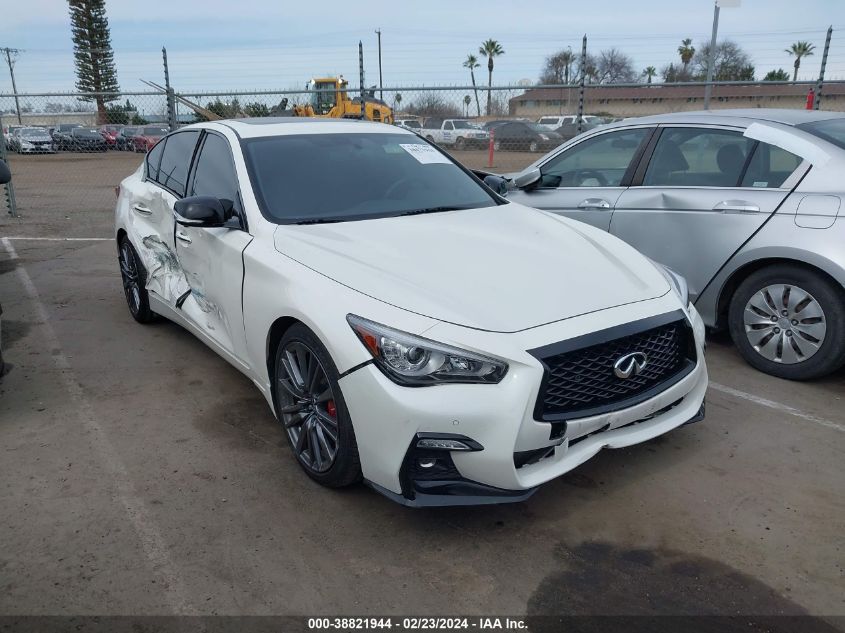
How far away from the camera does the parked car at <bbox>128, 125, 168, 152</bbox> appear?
25.6 meters

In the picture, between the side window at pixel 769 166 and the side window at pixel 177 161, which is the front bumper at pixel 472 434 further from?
the side window at pixel 177 161

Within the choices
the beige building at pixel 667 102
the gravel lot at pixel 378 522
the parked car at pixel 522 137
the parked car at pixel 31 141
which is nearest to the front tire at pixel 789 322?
the gravel lot at pixel 378 522

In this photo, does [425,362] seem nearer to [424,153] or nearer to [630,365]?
[630,365]

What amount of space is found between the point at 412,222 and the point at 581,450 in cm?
150

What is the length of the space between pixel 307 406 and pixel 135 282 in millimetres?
3015

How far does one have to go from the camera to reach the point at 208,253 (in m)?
3.91

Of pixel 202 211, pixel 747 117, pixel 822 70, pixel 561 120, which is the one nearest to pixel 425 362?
pixel 202 211

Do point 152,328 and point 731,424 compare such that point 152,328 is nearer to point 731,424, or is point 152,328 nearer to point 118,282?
point 118,282

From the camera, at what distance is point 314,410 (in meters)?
3.07

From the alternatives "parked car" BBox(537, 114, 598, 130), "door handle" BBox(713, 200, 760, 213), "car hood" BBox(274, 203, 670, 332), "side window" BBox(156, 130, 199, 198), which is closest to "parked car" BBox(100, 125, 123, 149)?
"parked car" BBox(537, 114, 598, 130)

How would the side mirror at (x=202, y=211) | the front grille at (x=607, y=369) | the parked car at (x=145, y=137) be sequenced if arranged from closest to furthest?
1. the front grille at (x=607, y=369)
2. the side mirror at (x=202, y=211)
3. the parked car at (x=145, y=137)

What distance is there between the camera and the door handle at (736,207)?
436 centimetres

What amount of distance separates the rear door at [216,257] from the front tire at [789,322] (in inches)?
122

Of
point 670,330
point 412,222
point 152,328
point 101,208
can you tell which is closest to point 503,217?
point 412,222
